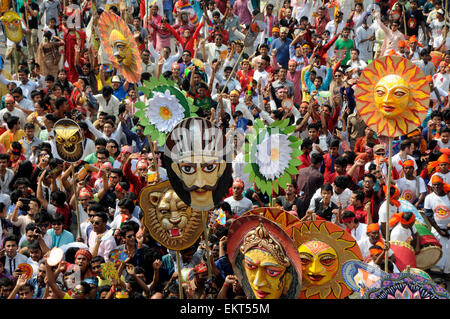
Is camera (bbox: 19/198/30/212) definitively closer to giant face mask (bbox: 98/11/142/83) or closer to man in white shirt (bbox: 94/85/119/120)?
giant face mask (bbox: 98/11/142/83)

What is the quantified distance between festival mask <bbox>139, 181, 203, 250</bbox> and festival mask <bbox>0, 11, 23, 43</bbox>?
941 cm

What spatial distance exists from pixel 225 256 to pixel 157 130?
2050 mm

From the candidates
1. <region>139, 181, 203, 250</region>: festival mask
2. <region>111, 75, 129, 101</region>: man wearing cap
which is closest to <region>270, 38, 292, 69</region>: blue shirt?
<region>111, 75, 129, 101</region>: man wearing cap

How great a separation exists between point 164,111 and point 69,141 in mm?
1497

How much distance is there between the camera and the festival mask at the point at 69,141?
37.9ft

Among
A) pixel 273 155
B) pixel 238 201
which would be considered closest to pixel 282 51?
pixel 238 201

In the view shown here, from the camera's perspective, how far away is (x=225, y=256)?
9.50 meters

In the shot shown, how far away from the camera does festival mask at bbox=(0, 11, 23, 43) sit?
1735cm

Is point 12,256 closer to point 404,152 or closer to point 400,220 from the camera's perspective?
point 400,220

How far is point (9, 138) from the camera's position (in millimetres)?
13867

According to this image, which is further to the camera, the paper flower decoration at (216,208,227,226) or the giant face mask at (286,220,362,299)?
the paper flower decoration at (216,208,227,226)

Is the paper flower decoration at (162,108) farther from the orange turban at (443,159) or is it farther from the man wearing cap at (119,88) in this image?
the man wearing cap at (119,88)

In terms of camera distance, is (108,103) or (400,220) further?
(108,103)

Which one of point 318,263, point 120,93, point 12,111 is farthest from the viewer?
point 120,93
